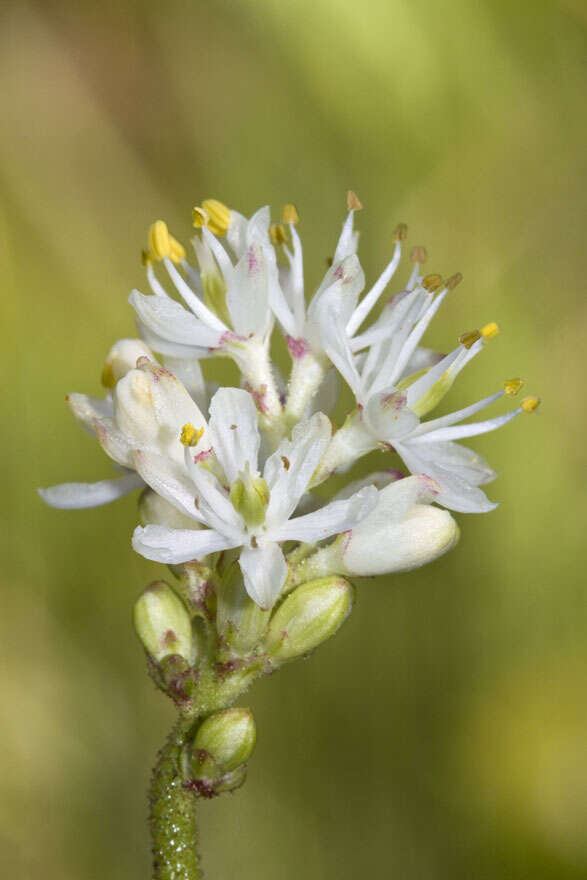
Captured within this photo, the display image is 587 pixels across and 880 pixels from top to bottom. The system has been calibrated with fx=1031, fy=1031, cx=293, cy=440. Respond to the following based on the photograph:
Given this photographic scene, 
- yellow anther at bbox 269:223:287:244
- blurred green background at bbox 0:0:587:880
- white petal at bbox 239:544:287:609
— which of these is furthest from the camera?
blurred green background at bbox 0:0:587:880

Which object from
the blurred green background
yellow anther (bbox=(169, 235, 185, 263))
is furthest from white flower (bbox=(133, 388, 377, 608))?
the blurred green background

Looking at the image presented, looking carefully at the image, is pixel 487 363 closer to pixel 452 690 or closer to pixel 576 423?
pixel 576 423

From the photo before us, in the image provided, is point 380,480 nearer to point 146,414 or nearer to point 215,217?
point 146,414

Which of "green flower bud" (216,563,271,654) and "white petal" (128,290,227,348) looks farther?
"white petal" (128,290,227,348)

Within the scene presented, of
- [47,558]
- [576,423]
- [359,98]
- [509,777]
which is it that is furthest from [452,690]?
[359,98]

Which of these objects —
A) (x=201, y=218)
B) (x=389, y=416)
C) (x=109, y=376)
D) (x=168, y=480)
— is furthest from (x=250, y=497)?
(x=201, y=218)

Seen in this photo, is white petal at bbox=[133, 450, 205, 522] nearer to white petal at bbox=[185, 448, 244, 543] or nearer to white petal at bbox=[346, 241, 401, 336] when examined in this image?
white petal at bbox=[185, 448, 244, 543]

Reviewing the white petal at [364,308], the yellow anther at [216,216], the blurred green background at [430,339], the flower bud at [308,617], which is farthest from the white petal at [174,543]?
the blurred green background at [430,339]
